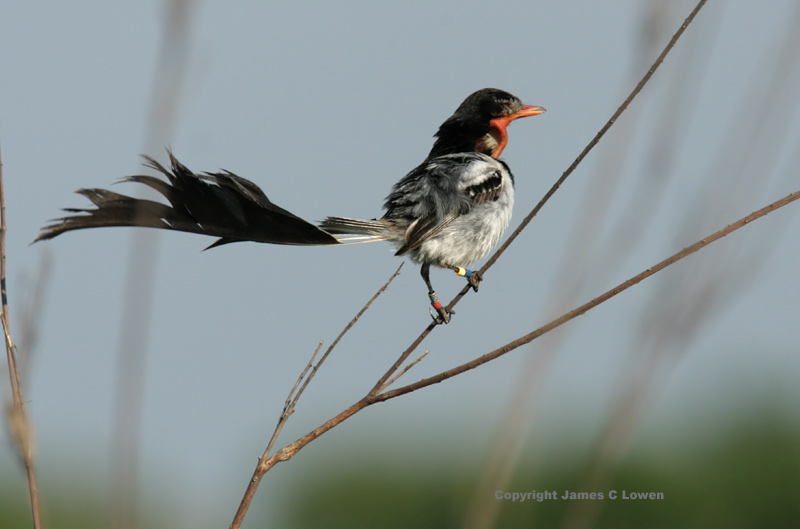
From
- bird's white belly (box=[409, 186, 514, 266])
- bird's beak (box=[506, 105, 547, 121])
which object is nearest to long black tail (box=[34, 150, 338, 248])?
bird's white belly (box=[409, 186, 514, 266])

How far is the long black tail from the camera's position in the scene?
242 cm

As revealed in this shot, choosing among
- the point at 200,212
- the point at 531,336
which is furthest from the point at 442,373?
the point at 200,212

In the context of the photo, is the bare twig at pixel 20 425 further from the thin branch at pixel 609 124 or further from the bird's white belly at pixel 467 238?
the bird's white belly at pixel 467 238

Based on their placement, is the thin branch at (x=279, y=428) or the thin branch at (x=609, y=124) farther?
the thin branch at (x=609, y=124)

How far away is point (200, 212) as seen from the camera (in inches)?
112

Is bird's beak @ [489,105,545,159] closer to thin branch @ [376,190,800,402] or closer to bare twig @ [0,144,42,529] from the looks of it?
thin branch @ [376,190,800,402]

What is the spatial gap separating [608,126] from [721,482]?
15077mm

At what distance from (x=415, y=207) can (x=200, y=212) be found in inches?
89.1

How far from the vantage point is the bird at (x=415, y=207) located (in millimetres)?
2572

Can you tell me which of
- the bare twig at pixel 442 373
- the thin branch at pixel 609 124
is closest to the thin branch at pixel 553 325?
the bare twig at pixel 442 373

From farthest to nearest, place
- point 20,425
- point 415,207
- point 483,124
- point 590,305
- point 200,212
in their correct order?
point 483,124 < point 415,207 < point 200,212 < point 590,305 < point 20,425

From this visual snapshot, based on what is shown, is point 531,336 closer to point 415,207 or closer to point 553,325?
point 553,325

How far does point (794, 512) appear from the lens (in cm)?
1566

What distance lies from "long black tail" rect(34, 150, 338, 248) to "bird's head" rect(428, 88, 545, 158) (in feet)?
8.71
